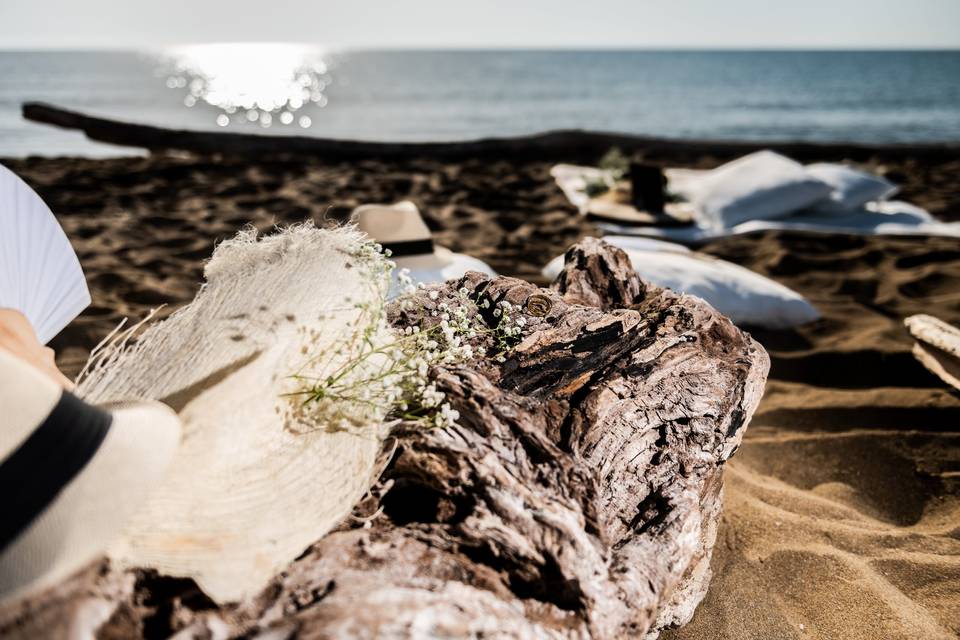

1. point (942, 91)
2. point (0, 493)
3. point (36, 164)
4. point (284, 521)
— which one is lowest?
point (942, 91)

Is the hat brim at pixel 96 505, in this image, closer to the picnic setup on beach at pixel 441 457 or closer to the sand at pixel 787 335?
the picnic setup on beach at pixel 441 457

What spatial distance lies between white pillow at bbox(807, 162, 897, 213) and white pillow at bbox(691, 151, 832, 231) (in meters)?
0.11

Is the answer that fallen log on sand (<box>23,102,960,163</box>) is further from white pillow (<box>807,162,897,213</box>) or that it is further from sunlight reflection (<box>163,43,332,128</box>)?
sunlight reflection (<box>163,43,332,128</box>)

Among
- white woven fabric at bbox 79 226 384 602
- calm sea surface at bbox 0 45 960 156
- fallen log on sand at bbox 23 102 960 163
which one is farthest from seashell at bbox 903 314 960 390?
calm sea surface at bbox 0 45 960 156

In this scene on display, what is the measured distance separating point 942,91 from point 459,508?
124 feet

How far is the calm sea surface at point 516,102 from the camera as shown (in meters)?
19.1

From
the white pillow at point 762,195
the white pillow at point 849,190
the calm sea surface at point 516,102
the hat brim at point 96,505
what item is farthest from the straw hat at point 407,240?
the calm sea surface at point 516,102

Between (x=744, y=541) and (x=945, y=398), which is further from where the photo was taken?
(x=945, y=398)

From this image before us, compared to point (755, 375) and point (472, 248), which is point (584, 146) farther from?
point (755, 375)

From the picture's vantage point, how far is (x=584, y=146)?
880cm

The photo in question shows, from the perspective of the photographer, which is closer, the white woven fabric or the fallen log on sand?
the white woven fabric

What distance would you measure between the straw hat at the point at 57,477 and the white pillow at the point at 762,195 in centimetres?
535

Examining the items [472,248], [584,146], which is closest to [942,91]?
[584,146]

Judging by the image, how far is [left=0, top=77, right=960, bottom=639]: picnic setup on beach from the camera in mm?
915
